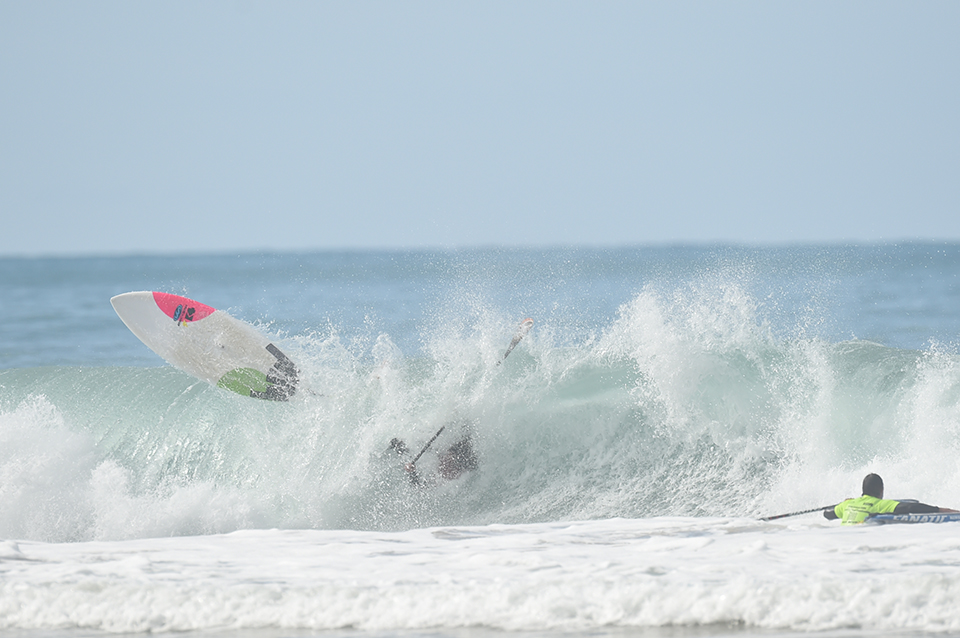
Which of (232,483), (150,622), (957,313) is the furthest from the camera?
(957,313)

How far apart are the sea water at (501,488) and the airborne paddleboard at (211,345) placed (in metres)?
0.22

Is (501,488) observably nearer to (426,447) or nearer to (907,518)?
(426,447)

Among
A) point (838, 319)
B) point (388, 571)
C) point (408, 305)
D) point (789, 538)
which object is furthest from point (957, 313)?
point (388, 571)

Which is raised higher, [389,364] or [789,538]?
[389,364]

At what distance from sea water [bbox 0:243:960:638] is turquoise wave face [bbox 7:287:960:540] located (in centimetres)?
3

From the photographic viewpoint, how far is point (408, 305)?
28500 millimetres

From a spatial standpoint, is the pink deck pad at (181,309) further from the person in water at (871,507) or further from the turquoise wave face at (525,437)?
the person in water at (871,507)

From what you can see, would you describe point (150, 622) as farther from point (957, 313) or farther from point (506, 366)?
point (957, 313)

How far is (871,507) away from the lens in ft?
22.9

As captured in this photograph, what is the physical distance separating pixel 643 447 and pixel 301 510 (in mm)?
3316

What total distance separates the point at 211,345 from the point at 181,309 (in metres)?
0.57

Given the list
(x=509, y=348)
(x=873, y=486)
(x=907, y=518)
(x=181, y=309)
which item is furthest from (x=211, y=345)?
(x=907, y=518)

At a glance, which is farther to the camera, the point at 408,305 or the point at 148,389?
the point at 408,305

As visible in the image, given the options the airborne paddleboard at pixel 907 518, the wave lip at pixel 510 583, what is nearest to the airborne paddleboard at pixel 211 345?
the wave lip at pixel 510 583
